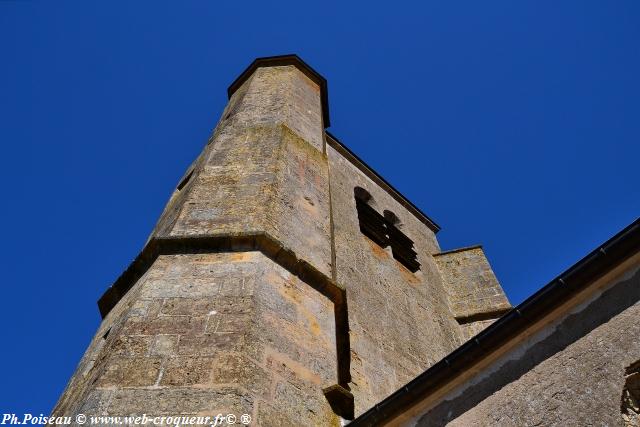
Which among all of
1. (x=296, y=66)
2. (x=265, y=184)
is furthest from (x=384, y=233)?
(x=265, y=184)

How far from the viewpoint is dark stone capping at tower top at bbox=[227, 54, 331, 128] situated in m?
8.55

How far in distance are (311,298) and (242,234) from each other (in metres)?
0.68

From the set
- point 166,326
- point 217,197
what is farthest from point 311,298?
point 217,197

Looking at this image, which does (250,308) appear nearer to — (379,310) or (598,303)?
(598,303)

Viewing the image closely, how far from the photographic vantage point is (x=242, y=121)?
21.1ft

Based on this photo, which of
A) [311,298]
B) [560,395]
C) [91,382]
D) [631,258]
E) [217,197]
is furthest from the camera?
[217,197]

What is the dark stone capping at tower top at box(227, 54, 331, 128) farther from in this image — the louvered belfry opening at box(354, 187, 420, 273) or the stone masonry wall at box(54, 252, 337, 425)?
the stone masonry wall at box(54, 252, 337, 425)

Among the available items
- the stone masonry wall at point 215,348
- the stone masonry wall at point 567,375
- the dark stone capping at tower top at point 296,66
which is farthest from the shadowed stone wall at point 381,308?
the stone masonry wall at point 567,375

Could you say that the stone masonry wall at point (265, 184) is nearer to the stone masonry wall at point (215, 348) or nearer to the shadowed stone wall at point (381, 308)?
the stone masonry wall at point (215, 348)

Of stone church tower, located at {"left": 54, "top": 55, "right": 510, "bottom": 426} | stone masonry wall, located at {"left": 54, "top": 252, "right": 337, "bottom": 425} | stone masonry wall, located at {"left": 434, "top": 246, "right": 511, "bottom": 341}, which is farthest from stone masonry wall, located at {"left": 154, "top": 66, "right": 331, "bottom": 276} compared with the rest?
stone masonry wall, located at {"left": 434, "top": 246, "right": 511, "bottom": 341}

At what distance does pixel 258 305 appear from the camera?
3518mm

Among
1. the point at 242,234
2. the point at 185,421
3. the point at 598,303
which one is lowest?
the point at 185,421

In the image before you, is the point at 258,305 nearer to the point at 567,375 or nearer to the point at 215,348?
the point at 215,348

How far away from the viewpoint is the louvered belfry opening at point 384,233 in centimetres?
941
